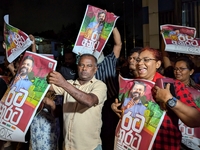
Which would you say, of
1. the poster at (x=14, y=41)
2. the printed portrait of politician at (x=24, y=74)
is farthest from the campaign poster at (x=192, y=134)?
the poster at (x=14, y=41)

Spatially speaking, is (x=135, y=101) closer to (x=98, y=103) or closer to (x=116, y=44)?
(x=98, y=103)

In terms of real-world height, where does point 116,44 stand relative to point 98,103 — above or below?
above

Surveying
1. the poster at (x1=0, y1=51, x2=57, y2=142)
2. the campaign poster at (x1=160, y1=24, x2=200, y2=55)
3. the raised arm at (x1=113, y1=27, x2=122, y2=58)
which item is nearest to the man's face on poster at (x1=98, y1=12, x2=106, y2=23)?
the raised arm at (x1=113, y1=27, x2=122, y2=58)

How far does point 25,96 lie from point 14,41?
0.79m

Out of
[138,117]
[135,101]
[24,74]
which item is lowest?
[138,117]

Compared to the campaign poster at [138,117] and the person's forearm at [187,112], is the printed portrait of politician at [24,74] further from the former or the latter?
the person's forearm at [187,112]

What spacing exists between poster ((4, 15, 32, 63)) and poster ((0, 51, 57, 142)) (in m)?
0.45

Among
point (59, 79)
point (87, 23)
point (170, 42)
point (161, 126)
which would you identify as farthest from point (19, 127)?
point (170, 42)

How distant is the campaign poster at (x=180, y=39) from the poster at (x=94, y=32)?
67cm

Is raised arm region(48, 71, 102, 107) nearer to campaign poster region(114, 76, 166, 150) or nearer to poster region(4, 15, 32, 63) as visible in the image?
campaign poster region(114, 76, 166, 150)

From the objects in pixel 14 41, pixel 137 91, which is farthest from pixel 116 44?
pixel 137 91

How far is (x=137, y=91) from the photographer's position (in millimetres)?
2172

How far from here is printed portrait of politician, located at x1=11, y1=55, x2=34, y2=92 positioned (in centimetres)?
249

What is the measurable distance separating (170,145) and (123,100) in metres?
0.50
